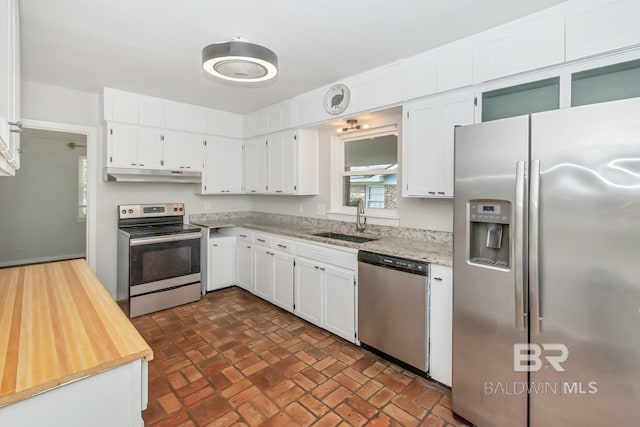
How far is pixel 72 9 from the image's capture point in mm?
1957

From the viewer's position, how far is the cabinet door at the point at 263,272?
11.8 ft

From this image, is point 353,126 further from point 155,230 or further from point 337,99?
point 155,230

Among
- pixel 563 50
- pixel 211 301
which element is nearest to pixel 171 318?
pixel 211 301

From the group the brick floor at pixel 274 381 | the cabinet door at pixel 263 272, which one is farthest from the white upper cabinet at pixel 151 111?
the brick floor at pixel 274 381

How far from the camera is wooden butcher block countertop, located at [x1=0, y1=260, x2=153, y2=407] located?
0.88 m

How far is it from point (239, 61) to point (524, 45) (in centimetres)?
186

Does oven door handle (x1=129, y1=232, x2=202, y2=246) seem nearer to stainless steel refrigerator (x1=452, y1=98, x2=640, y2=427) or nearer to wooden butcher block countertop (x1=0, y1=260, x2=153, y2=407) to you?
wooden butcher block countertop (x1=0, y1=260, x2=153, y2=407)

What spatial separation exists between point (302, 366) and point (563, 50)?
2773 mm

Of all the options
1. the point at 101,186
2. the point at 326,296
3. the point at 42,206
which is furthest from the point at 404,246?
the point at 42,206

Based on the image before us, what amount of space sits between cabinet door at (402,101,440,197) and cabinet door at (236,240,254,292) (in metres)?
2.23

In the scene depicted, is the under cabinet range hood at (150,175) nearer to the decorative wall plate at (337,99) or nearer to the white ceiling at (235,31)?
A: the white ceiling at (235,31)

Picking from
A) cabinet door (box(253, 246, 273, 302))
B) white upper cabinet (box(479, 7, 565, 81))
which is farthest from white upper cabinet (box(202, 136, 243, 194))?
white upper cabinet (box(479, 7, 565, 81))

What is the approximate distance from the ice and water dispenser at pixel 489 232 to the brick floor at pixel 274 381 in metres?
1.02

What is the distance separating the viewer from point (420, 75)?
2.47 meters
